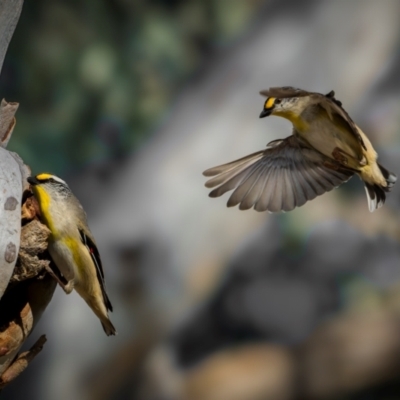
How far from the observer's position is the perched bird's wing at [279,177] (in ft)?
7.04

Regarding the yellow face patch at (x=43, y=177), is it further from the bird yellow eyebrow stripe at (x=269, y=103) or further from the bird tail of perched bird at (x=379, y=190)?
the bird tail of perched bird at (x=379, y=190)

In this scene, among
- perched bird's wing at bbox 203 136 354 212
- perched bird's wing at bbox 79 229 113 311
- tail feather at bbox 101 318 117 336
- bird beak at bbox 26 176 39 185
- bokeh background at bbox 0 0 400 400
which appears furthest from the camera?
bokeh background at bbox 0 0 400 400

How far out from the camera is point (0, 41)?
1405mm

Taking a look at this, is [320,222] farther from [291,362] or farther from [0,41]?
[0,41]

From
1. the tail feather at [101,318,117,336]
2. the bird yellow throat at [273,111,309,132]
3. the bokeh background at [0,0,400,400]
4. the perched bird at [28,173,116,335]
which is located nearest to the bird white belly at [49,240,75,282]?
the perched bird at [28,173,116,335]

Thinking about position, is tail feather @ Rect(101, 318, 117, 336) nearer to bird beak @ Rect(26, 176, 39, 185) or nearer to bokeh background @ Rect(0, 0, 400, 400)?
bird beak @ Rect(26, 176, 39, 185)

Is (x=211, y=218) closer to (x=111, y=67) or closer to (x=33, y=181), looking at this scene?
(x=111, y=67)

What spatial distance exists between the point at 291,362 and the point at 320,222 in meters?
0.52

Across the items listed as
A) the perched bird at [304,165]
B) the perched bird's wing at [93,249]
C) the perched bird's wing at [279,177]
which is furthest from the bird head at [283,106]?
the perched bird's wing at [93,249]

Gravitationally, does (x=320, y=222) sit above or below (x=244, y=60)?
below

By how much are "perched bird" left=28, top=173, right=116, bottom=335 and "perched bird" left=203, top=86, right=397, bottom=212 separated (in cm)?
46

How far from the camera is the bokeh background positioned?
288 cm

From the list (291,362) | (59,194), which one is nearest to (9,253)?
(59,194)

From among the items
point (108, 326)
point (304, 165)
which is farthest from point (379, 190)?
point (108, 326)
